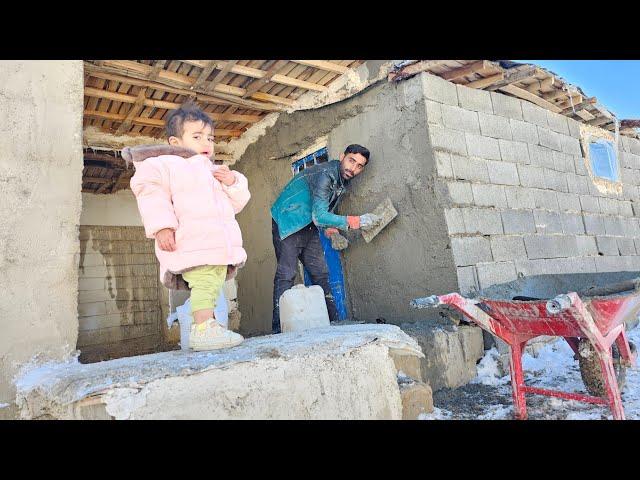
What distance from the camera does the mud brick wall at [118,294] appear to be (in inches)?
267

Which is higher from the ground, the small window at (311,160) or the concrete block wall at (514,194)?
the small window at (311,160)

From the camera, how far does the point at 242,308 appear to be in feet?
20.6

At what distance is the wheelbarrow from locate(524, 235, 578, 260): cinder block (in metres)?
1.46

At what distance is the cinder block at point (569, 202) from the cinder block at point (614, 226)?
24.9 inches

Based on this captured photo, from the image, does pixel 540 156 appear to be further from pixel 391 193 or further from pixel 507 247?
pixel 391 193

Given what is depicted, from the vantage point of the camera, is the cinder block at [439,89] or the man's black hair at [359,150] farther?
the man's black hair at [359,150]

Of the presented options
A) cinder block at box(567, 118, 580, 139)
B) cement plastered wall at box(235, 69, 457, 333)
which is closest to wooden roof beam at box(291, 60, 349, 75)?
cement plastered wall at box(235, 69, 457, 333)

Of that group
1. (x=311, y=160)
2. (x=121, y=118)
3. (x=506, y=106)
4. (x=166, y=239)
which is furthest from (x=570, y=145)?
(x=121, y=118)

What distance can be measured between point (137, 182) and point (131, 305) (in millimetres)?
5595

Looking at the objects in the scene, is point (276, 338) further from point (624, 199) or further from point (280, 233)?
point (624, 199)

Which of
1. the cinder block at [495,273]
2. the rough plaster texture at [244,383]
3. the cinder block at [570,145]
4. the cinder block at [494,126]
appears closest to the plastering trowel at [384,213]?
the cinder block at [495,273]

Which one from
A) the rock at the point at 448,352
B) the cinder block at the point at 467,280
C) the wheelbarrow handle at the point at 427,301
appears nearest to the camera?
the wheelbarrow handle at the point at 427,301

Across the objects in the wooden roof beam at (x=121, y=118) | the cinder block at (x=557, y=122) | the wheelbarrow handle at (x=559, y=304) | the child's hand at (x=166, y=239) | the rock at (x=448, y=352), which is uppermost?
the wooden roof beam at (x=121, y=118)

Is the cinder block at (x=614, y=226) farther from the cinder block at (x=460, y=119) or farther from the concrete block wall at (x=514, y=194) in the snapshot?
the cinder block at (x=460, y=119)
